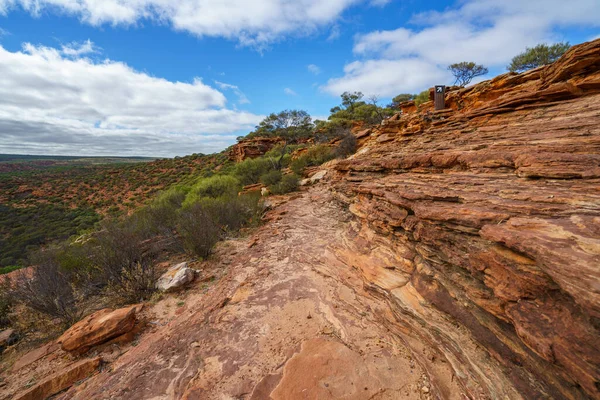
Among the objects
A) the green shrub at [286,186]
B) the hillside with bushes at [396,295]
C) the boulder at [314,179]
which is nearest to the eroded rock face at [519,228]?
the hillside with bushes at [396,295]

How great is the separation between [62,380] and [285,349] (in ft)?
12.1

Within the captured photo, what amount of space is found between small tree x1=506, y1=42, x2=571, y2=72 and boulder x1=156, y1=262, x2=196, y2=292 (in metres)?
28.2

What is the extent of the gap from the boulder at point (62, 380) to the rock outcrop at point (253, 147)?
30362mm

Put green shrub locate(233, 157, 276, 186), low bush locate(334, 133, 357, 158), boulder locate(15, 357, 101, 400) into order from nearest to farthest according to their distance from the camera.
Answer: boulder locate(15, 357, 101, 400)
low bush locate(334, 133, 357, 158)
green shrub locate(233, 157, 276, 186)

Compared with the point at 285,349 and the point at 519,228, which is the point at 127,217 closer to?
the point at 285,349

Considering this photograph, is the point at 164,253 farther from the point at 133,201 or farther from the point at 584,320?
the point at 133,201

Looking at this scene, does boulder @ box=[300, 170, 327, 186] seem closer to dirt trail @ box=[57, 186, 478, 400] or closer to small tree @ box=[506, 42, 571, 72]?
dirt trail @ box=[57, 186, 478, 400]

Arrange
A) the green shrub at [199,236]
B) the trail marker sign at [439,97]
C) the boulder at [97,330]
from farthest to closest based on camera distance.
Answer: the trail marker sign at [439,97] → the green shrub at [199,236] → the boulder at [97,330]

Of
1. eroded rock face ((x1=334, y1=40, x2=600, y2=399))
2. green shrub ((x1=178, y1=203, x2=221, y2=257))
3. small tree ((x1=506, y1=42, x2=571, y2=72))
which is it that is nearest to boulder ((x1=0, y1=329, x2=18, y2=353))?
Answer: green shrub ((x1=178, y1=203, x2=221, y2=257))

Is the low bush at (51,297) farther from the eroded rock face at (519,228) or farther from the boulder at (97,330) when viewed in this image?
the eroded rock face at (519,228)

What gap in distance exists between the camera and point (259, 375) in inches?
134

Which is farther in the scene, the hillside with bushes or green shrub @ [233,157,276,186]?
green shrub @ [233,157,276,186]

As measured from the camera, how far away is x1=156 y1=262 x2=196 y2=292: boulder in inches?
248

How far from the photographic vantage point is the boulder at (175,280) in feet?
20.7
